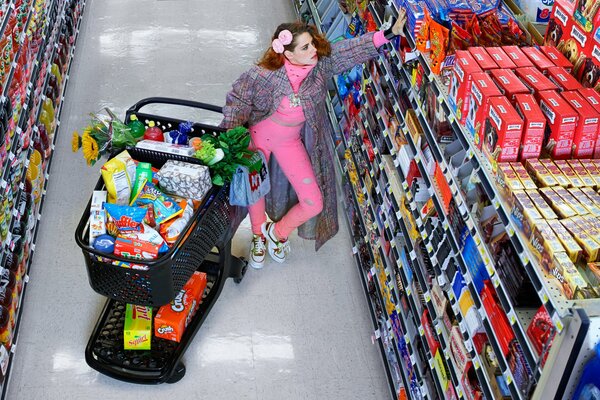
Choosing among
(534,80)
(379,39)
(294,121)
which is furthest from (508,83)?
(294,121)

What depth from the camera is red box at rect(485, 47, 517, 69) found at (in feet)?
9.58

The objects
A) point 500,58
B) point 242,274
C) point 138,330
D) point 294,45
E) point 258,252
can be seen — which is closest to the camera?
point 500,58

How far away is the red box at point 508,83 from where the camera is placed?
8.88 feet

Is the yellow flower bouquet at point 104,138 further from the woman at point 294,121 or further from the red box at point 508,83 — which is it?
the red box at point 508,83

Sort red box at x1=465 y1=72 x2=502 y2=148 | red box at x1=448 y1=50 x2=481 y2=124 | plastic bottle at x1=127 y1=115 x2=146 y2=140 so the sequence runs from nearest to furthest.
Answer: red box at x1=465 y1=72 x2=502 y2=148
red box at x1=448 y1=50 x2=481 y2=124
plastic bottle at x1=127 y1=115 x2=146 y2=140

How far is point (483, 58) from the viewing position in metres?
2.96

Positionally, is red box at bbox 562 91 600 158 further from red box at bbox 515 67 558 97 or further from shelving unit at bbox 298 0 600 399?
shelving unit at bbox 298 0 600 399

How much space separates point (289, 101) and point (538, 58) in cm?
148

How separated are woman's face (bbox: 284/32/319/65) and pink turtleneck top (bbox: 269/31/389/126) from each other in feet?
0.10

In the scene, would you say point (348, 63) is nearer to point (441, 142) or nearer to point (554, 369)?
point (441, 142)

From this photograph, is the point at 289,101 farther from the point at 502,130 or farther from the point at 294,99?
the point at 502,130

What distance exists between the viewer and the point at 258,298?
15.1 feet

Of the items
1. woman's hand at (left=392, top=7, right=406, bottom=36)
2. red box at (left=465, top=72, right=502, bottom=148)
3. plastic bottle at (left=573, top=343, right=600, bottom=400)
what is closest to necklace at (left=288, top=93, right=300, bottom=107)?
woman's hand at (left=392, top=7, right=406, bottom=36)

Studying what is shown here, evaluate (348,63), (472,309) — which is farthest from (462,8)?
(472,309)
